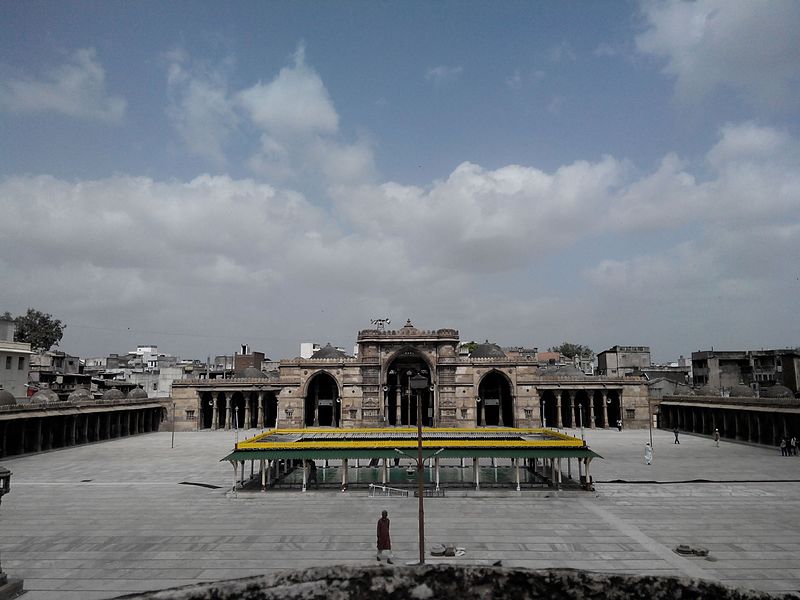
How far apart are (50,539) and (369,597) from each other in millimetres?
24694

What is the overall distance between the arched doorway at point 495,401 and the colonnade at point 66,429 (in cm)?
4256

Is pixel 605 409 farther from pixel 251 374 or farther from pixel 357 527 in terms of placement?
pixel 357 527

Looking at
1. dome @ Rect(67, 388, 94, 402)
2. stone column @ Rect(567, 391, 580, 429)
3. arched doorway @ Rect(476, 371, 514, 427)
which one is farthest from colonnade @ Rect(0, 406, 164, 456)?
stone column @ Rect(567, 391, 580, 429)

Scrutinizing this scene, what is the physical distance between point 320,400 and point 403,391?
1118 centimetres

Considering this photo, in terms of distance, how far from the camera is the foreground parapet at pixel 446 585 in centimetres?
338

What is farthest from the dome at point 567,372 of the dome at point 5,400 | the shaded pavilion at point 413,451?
the dome at point 5,400

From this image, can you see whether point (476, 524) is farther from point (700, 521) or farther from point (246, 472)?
point (246, 472)

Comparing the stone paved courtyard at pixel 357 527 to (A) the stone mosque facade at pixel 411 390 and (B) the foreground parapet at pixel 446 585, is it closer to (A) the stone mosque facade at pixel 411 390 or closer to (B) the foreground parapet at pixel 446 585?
(B) the foreground parapet at pixel 446 585

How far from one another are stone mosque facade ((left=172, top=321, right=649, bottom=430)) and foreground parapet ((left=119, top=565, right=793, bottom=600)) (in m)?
64.8

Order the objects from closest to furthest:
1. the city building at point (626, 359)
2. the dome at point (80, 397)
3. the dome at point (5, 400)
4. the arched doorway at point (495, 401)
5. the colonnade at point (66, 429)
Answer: the dome at point (5, 400) < the colonnade at point (66, 429) < the dome at point (80, 397) < the arched doorway at point (495, 401) < the city building at point (626, 359)

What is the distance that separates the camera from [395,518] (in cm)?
2517

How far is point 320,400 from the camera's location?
74.2 m

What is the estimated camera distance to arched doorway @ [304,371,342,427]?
7400 centimetres

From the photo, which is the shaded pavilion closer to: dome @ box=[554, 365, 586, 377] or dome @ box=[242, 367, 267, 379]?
dome @ box=[554, 365, 586, 377]
